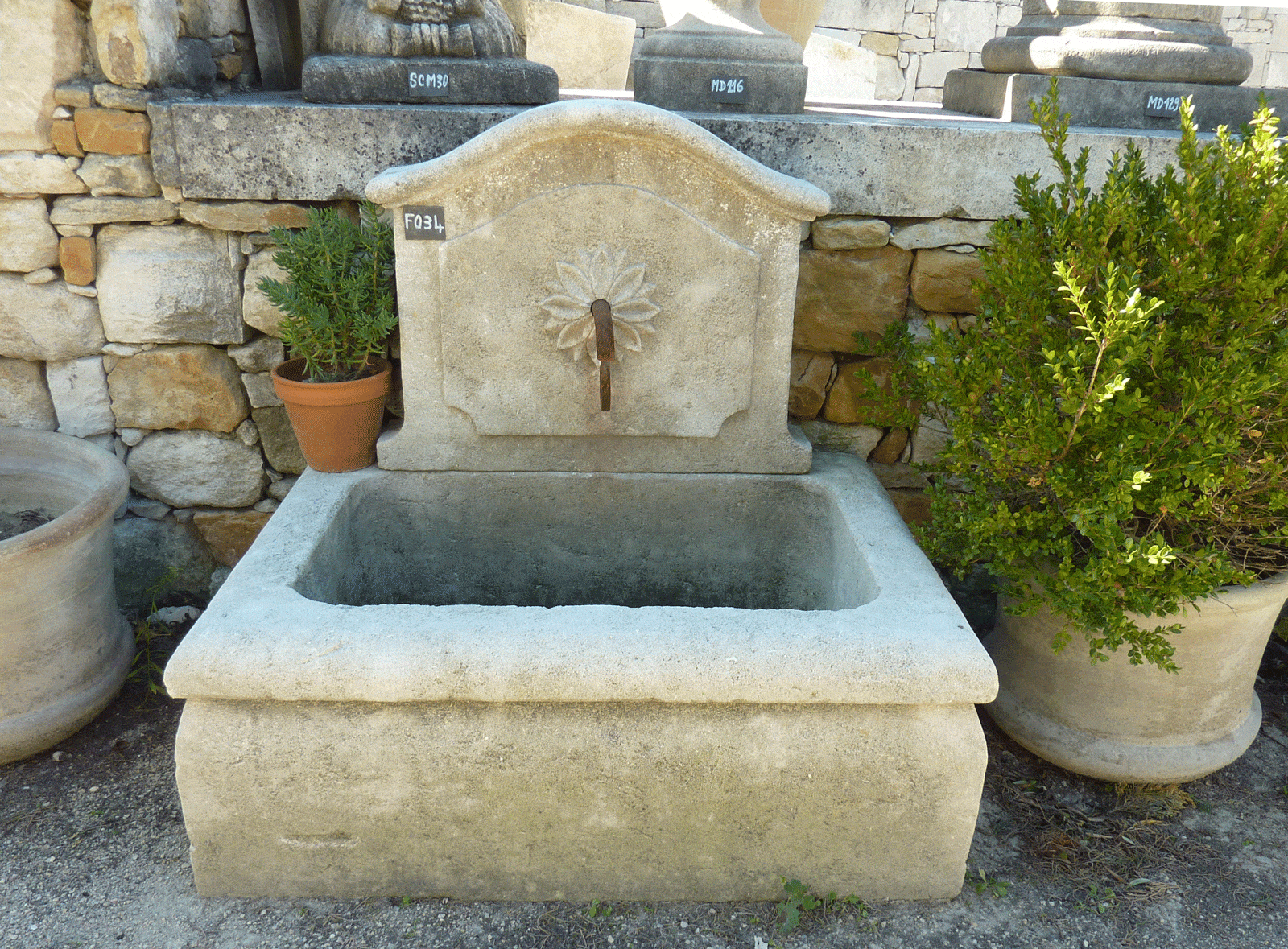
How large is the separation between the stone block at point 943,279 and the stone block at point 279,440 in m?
1.76

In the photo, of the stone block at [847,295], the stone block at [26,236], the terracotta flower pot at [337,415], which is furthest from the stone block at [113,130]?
the stone block at [847,295]

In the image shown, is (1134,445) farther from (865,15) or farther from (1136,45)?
(865,15)

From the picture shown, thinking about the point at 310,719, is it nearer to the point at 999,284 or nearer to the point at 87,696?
the point at 87,696

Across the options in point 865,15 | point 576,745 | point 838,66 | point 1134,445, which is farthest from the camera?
point 865,15

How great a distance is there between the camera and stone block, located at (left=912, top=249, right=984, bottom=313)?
249 cm

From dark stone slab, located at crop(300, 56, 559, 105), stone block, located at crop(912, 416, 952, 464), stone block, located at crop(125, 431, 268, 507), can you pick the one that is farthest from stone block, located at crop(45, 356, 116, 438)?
stone block, located at crop(912, 416, 952, 464)

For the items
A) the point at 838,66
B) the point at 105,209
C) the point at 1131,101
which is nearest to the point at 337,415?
the point at 105,209

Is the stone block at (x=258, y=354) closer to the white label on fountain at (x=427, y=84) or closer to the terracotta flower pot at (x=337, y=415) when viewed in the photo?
the terracotta flower pot at (x=337, y=415)

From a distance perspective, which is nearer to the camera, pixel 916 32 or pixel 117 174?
pixel 117 174

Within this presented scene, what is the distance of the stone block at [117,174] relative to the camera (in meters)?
2.35

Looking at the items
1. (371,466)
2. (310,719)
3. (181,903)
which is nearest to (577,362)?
(371,466)

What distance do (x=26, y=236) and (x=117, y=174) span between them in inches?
11.8

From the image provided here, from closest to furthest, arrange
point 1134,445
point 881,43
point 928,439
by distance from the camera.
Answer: point 1134,445 < point 928,439 < point 881,43

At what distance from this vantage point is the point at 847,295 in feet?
8.29
